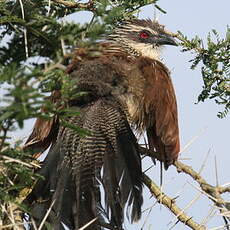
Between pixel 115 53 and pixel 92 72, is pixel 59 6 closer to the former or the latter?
pixel 92 72

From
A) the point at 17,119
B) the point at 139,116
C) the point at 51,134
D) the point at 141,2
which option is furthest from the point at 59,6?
the point at 17,119

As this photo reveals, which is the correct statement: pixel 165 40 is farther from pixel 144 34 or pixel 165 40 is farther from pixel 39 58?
pixel 39 58

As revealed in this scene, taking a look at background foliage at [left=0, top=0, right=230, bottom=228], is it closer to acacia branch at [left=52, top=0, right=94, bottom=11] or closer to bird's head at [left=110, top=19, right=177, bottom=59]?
acacia branch at [left=52, top=0, right=94, bottom=11]

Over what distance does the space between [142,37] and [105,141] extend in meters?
1.65

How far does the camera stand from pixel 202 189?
2.41 metres

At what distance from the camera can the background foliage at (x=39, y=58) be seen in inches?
48.1

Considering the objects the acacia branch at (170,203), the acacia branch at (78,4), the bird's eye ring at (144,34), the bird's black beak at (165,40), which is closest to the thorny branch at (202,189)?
the acacia branch at (170,203)

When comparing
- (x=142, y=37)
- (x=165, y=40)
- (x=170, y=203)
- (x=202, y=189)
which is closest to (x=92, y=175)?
(x=170, y=203)

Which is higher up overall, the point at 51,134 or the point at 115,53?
the point at 115,53

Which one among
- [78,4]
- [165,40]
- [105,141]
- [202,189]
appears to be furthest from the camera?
[165,40]

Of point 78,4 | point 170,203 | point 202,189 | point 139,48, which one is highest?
point 78,4

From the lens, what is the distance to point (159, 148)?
3.16 metres

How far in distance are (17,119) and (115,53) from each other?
2185 mm

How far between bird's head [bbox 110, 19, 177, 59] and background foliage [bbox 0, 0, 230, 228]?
1234 mm
